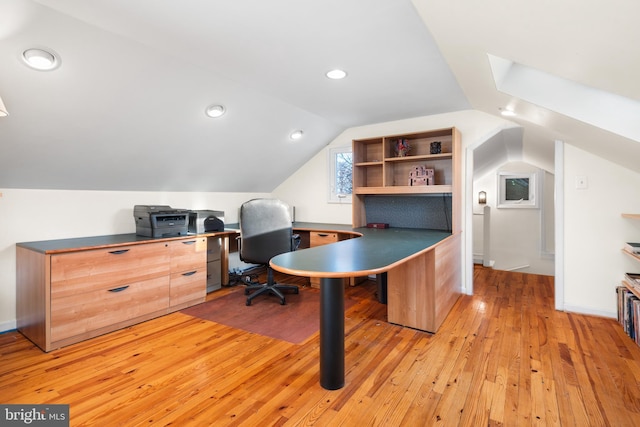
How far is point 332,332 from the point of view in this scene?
1.80 meters

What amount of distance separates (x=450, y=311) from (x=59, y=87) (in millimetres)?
3627

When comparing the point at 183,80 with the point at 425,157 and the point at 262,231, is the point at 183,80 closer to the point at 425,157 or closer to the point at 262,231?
the point at 262,231

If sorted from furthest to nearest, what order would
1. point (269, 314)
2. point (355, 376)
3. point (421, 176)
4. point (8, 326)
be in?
point (421, 176), point (269, 314), point (8, 326), point (355, 376)

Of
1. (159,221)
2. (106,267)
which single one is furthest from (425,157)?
(106,267)

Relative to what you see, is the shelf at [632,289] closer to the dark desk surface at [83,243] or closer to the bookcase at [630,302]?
the bookcase at [630,302]

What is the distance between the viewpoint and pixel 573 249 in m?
3.01

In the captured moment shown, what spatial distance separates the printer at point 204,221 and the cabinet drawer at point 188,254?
0.17m

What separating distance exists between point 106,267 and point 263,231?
136 centimetres

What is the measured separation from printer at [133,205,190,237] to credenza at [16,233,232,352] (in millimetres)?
102

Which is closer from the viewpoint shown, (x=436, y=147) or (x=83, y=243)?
(x=83, y=243)

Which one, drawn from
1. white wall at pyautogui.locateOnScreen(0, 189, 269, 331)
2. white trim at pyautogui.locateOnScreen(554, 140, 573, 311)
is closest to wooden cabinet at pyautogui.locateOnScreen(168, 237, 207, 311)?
white wall at pyautogui.locateOnScreen(0, 189, 269, 331)

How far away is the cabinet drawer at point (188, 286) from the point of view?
3.03 metres

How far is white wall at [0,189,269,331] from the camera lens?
8.32 ft

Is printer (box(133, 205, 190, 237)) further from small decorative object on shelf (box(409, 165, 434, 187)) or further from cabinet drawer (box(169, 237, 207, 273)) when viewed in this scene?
small decorative object on shelf (box(409, 165, 434, 187))
